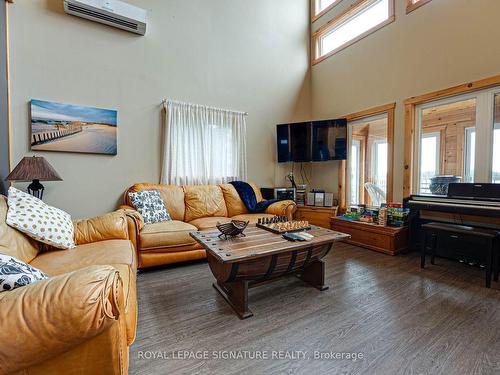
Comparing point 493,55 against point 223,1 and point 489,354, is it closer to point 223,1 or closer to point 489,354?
point 489,354

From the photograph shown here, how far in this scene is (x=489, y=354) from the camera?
132cm

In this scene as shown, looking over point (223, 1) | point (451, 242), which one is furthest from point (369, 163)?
point (223, 1)

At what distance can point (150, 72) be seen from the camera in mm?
3357

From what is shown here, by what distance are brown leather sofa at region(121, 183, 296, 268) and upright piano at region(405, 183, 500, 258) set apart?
151 cm

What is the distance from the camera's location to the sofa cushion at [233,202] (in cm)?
356

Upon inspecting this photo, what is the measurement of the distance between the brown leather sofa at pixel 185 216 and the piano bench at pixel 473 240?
157 centimetres

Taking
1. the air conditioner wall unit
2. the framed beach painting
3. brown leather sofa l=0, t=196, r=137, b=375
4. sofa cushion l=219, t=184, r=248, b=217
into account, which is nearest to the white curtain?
sofa cushion l=219, t=184, r=248, b=217

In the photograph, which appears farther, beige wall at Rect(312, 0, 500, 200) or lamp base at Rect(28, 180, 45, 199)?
beige wall at Rect(312, 0, 500, 200)

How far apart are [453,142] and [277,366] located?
3.39 m

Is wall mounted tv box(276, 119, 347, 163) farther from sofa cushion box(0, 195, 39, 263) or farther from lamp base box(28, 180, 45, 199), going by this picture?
sofa cushion box(0, 195, 39, 263)

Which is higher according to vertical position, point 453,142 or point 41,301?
point 453,142

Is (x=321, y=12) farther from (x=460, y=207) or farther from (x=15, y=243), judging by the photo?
(x=15, y=243)

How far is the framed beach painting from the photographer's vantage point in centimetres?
274

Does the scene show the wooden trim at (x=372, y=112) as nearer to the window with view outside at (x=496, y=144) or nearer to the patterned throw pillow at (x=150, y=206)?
the window with view outside at (x=496, y=144)
